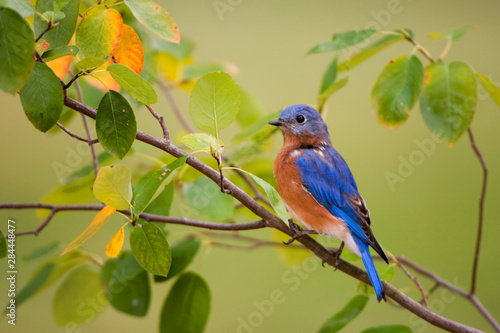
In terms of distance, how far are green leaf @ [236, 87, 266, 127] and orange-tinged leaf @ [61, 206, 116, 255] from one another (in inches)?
41.1

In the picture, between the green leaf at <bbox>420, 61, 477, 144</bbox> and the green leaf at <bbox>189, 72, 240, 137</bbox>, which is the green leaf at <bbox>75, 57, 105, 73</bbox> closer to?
the green leaf at <bbox>189, 72, 240, 137</bbox>

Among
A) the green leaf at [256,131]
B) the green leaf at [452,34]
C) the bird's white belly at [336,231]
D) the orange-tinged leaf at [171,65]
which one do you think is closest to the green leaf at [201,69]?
the orange-tinged leaf at [171,65]

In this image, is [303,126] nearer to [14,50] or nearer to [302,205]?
[302,205]

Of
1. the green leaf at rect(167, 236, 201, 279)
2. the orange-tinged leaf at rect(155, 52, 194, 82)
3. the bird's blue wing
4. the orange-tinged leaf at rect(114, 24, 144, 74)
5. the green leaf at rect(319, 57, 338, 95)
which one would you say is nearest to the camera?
the orange-tinged leaf at rect(114, 24, 144, 74)

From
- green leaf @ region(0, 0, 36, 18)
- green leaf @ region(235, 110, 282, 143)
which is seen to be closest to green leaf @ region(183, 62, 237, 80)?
green leaf @ region(235, 110, 282, 143)

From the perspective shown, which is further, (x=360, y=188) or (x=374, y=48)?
(x=360, y=188)

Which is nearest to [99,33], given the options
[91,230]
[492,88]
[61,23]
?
[61,23]

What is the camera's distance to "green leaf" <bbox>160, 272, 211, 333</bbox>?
1.79 metres

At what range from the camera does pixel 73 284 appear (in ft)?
6.48

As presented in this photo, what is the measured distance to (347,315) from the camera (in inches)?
66.5

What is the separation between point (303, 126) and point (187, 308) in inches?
37.5

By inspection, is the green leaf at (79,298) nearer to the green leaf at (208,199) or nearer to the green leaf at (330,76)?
the green leaf at (208,199)

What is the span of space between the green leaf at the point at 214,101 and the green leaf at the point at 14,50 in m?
0.43

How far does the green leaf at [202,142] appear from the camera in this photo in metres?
1.36
